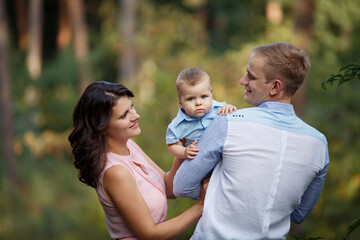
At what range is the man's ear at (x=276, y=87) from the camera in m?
2.19

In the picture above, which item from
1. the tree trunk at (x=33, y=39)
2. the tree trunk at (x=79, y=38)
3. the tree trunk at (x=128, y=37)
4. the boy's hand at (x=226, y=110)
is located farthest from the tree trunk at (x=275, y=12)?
the boy's hand at (x=226, y=110)

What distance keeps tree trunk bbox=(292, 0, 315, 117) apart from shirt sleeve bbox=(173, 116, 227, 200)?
20.1ft

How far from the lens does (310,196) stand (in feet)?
7.84

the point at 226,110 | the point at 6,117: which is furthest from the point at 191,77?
the point at 6,117

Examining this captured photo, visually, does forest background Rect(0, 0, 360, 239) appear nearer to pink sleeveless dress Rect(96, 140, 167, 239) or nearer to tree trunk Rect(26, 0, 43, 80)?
tree trunk Rect(26, 0, 43, 80)

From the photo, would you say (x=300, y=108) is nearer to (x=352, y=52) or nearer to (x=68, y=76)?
(x=352, y=52)

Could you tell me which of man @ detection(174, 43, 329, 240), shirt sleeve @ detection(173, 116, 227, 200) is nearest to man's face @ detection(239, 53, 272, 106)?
man @ detection(174, 43, 329, 240)

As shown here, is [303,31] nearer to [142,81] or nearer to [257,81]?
[142,81]

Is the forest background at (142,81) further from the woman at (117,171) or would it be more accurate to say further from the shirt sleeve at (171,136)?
the shirt sleeve at (171,136)

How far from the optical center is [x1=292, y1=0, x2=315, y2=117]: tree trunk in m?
8.10

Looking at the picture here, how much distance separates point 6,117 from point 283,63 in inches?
468

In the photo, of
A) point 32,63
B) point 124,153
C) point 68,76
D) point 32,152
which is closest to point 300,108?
point 124,153

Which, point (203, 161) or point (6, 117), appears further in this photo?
point (6, 117)

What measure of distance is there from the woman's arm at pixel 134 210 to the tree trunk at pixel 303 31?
19.9 ft
